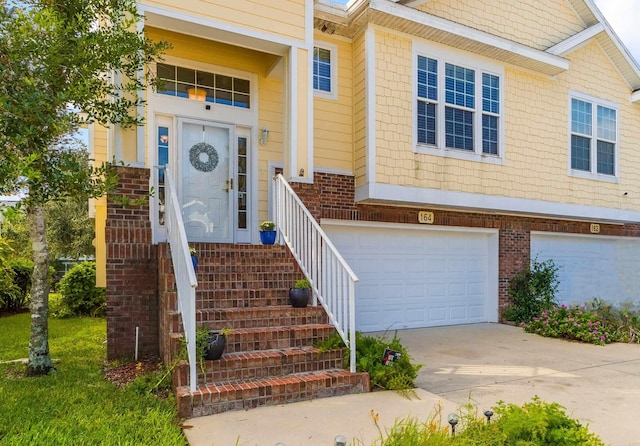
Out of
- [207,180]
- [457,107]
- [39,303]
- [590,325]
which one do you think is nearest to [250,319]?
[39,303]

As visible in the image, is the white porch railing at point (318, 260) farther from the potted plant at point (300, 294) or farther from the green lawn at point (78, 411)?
the green lawn at point (78, 411)

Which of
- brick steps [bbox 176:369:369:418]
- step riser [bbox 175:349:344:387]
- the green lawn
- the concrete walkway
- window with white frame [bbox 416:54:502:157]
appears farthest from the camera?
window with white frame [bbox 416:54:502:157]

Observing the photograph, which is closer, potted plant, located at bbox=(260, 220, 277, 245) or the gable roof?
potted plant, located at bbox=(260, 220, 277, 245)

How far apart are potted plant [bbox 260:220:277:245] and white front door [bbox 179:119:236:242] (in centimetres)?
98

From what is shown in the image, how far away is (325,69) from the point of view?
766 centimetres

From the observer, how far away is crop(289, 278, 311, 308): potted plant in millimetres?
5121

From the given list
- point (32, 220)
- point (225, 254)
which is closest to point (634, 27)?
point (225, 254)

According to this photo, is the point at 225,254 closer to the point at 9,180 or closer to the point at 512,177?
the point at 9,180

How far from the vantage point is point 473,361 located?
586 centimetres

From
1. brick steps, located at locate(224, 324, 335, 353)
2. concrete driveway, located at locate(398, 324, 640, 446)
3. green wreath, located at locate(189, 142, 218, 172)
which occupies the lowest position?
concrete driveway, located at locate(398, 324, 640, 446)

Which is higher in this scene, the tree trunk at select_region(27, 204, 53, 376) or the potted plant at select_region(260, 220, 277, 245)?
the potted plant at select_region(260, 220, 277, 245)

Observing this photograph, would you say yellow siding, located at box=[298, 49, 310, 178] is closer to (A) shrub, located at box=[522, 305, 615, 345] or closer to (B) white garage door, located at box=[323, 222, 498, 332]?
(B) white garage door, located at box=[323, 222, 498, 332]

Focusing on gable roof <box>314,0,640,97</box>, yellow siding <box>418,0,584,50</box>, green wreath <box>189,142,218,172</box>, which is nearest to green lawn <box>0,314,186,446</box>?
green wreath <box>189,142,218,172</box>

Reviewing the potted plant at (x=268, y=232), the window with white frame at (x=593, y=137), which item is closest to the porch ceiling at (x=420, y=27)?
the window with white frame at (x=593, y=137)
